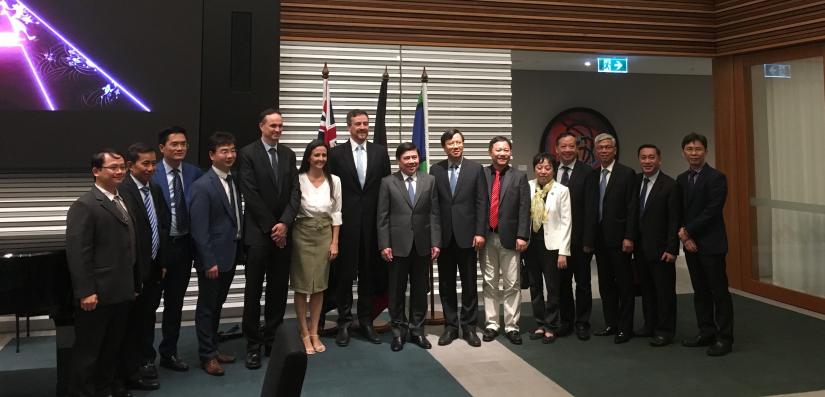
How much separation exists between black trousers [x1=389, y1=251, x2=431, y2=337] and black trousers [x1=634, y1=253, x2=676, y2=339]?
1682mm

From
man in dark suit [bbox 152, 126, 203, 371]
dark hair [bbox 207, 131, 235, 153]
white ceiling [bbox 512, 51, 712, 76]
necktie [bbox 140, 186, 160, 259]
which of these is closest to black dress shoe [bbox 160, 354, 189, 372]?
man in dark suit [bbox 152, 126, 203, 371]

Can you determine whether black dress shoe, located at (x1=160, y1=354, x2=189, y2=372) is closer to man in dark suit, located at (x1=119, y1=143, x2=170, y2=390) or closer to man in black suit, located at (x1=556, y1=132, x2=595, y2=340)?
man in dark suit, located at (x1=119, y1=143, x2=170, y2=390)

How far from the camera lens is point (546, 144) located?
841 cm

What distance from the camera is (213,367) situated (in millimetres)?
3709

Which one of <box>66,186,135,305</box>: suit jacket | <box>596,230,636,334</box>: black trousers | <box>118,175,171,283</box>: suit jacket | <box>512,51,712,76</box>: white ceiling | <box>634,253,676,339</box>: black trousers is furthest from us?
<box>512,51,712,76</box>: white ceiling

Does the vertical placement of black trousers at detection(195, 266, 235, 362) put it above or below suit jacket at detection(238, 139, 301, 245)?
below

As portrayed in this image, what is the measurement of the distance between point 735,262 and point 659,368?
307 centimetres

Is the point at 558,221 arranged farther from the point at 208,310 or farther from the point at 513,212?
the point at 208,310

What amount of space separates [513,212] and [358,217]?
117cm

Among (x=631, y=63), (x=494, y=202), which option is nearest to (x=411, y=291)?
(x=494, y=202)

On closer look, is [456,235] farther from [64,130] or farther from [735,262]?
[735,262]

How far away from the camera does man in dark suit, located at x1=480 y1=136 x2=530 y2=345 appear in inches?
171

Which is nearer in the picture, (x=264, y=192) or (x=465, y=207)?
(x=264, y=192)

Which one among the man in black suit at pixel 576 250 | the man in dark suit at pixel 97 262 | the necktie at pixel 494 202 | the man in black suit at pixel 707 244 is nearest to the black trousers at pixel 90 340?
the man in dark suit at pixel 97 262
